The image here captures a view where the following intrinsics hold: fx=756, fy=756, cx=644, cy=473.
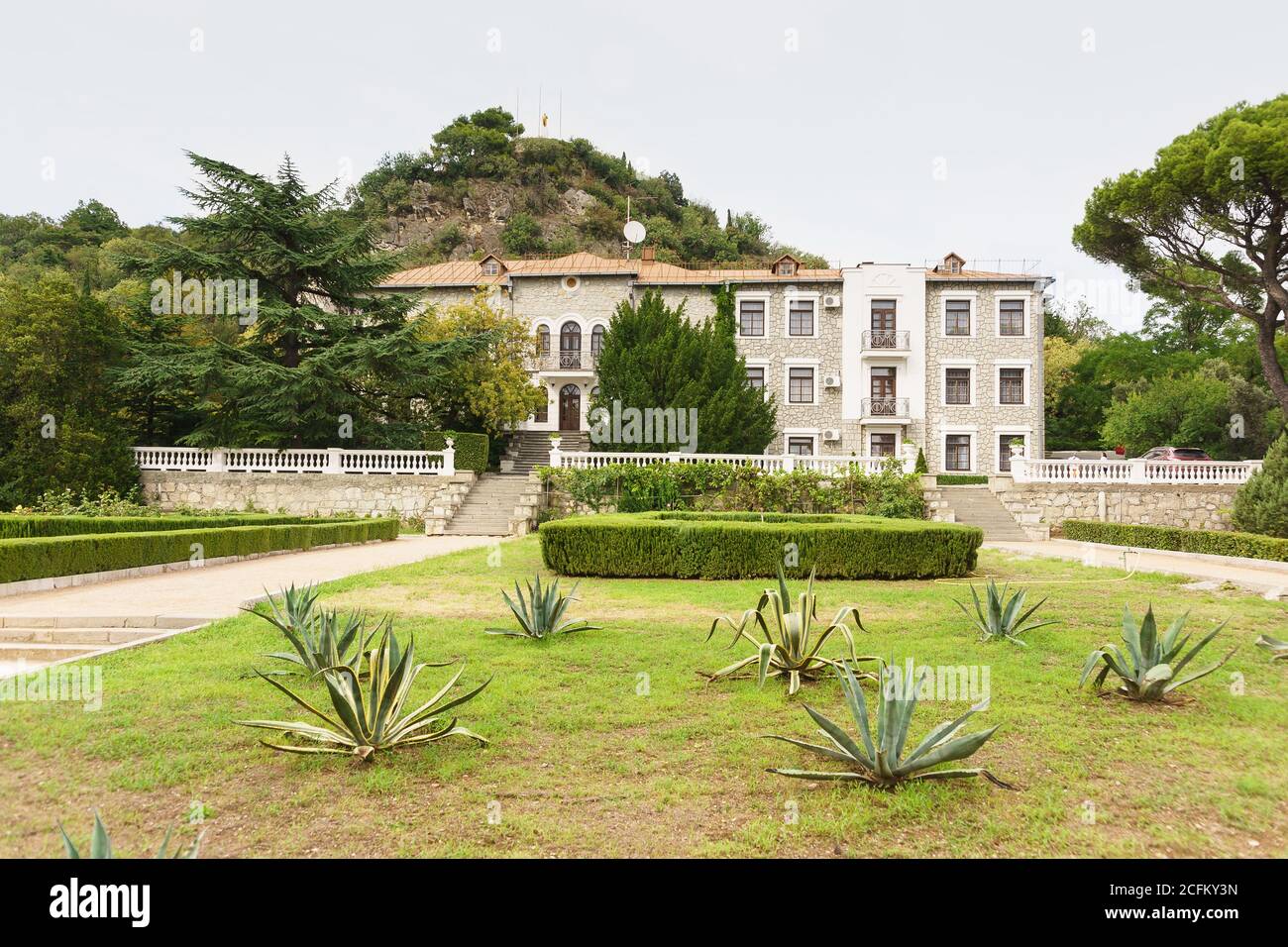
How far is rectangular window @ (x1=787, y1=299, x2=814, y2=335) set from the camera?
108 feet

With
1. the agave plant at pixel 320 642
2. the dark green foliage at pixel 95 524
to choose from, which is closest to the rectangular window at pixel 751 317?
the dark green foliage at pixel 95 524

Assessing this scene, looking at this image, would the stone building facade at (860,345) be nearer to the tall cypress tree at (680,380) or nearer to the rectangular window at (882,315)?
the rectangular window at (882,315)

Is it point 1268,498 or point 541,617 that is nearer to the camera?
point 541,617

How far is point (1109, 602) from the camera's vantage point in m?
8.41

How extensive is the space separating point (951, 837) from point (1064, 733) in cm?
162

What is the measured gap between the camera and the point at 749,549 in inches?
440

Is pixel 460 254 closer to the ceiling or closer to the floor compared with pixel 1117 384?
closer to the ceiling

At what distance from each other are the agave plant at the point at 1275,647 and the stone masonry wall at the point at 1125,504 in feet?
49.3

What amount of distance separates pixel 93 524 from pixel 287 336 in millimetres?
11478

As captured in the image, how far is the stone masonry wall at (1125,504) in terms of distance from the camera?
20.0 meters

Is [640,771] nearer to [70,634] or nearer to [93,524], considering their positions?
[70,634]

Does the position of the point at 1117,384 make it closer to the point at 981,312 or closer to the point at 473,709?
the point at 981,312

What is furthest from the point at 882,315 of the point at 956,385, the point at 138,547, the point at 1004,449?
the point at 138,547
